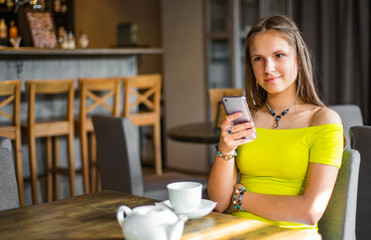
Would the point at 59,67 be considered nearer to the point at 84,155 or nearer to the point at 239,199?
the point at 84,155

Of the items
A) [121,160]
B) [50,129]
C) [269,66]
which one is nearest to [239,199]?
[269,66]

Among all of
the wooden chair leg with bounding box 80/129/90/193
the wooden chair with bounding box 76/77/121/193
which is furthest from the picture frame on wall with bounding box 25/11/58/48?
the wooden chair leg with bounding box 80/129/90/193

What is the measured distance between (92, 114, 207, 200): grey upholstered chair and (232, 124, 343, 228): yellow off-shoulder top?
4.03 feet

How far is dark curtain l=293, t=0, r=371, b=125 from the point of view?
16.4ft

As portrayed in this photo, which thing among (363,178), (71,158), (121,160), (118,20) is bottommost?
(71,158)

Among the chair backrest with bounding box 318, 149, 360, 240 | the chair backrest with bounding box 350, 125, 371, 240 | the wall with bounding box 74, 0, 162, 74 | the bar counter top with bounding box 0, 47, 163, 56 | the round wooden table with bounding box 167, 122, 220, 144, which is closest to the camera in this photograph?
the chair backrest with bounding box 318, 149, 360, 240

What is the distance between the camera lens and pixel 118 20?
26.3ft

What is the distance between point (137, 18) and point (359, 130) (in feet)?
20.5

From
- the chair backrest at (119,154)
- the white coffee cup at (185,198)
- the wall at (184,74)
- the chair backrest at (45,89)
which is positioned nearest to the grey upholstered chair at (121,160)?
the chair backrest at (119,154)

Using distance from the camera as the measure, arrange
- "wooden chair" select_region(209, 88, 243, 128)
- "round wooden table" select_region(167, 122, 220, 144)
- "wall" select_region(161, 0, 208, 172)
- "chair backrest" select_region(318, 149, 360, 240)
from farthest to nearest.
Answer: "wall" select_region(161, 0, 208, 172) < "wooden chair" select_region(209, 88, 243, 128) < "round wooden table" select_region(167, 122, 220, 144) < "chair backrest" select_region(318, 149, 360, 240)

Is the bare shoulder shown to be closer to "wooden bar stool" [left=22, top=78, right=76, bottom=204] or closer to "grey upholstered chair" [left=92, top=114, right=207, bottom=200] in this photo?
"grey upholstered chair" [left=92, top=114, right=207, bottom=200]

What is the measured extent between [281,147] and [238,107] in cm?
27

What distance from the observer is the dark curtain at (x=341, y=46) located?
4988 millimetres

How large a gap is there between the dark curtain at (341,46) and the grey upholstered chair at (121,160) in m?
2.52
